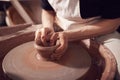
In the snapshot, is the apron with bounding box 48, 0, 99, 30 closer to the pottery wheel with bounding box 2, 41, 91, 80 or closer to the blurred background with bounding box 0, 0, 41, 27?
the pottery wheel with bounding box 2, 41, 91, 80

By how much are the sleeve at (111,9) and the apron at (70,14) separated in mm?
102

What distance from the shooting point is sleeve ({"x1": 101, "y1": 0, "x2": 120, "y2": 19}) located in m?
1.41

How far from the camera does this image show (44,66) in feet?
4.15

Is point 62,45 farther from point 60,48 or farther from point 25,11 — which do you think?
point 25,11

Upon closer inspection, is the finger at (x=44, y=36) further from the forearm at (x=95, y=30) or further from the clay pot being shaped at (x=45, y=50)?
the forearm at (x=95, y=30)

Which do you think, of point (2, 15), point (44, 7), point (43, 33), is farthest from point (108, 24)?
point (2, 15)

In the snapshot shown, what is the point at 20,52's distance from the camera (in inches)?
56.9

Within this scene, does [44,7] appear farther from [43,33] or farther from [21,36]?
[43,33]

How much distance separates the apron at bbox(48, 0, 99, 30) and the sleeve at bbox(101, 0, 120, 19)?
10cm

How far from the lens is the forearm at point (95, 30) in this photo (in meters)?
1.45

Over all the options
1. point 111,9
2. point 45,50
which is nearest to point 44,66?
point 45,50

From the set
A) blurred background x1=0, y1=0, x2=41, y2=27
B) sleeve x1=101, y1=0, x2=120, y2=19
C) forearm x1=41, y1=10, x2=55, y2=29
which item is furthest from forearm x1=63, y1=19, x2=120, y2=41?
blurred background x1=0, y1=0, x2=41, y2=27

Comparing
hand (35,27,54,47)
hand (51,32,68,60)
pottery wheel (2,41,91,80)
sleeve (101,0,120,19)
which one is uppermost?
sleeve (101,0,120,19)

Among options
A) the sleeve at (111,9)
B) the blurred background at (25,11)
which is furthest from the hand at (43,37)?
the blurred background at (25,11)
